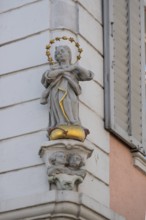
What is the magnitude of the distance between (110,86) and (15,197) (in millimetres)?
1924

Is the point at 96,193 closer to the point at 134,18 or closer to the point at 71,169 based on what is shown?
the point at 71,169

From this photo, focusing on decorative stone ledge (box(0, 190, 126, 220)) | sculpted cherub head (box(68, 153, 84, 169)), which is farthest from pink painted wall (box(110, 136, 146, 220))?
sculpted cherub head (box(68, 153, 84, 169))

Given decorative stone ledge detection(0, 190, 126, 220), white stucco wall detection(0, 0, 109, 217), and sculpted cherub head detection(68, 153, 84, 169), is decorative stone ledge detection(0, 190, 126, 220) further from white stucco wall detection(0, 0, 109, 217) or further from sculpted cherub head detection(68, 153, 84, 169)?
sculpted cherub head detection(68, 153, 84, 169)

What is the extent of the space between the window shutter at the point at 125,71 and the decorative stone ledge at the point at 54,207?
53.2 inches

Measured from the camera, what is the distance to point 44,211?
35.6 feet

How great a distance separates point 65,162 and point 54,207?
0.55m

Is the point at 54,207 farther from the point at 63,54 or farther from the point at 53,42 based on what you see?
the point at 53,42

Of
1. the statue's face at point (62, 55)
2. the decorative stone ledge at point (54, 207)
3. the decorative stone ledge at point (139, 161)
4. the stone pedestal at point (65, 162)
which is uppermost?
the statue's face at point (62, 55)

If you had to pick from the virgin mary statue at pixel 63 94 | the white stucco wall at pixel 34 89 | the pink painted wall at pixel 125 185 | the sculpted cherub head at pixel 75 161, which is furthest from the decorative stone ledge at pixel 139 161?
the sculpted cherub head at pixel 75 161

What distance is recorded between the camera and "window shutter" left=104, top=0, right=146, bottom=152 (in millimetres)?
12320

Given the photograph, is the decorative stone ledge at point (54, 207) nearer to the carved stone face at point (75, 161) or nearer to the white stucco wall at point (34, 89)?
the white stucco wall at point (34, 89)

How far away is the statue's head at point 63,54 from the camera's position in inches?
455

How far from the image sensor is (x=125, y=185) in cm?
1214

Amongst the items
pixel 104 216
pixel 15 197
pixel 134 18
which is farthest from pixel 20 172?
pixel 134 18
